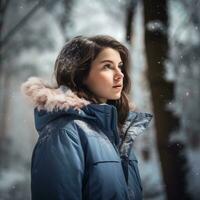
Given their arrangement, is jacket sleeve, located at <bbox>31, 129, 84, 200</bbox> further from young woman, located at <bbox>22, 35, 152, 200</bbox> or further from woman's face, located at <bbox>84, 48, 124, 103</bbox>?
woman's face, located at <bbox>84, 48, 124, 103</bbox>

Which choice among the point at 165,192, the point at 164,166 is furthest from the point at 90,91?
the point at 165,192

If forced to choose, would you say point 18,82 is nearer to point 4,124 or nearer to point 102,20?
point 4,124

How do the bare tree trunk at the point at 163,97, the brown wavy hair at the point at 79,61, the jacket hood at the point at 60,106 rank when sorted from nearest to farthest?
the jacket hood at the point at 60,106 → the brown wavy hair at the point at 79,61 → the bare tree trunk at the point at 163,97

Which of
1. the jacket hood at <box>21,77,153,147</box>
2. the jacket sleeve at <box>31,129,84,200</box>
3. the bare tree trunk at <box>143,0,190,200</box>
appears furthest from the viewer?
the bare tree trunk at <box>143,0,190,200</box>

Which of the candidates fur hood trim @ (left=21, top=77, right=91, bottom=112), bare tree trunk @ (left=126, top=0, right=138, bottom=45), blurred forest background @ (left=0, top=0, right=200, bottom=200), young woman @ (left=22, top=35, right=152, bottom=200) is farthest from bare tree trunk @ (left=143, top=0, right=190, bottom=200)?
fur hood trim @ (left=21, top=77, right=91, bottom=112)

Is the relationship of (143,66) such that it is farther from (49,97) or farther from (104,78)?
(49,97)

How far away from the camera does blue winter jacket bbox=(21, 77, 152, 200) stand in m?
1.11

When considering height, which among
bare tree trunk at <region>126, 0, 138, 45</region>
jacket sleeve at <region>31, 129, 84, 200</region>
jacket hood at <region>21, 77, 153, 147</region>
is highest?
bare tree trunk at <region>126, 0, 138, 45</region>

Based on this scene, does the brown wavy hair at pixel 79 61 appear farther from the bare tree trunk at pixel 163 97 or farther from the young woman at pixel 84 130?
the bare tree trunk at pixel 163 97

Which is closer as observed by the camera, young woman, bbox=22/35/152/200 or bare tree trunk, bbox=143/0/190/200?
young woman, bbox=22/35/152/200

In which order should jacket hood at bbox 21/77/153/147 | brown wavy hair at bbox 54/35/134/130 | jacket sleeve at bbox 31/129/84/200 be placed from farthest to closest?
1. brown wavy hair at bbox 54/35/134/130
2. jacket hood at bbox 21/77/153/147
3. jacket sleeve at bbox 31/129/84/200

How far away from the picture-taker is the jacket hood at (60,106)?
3.95 feet

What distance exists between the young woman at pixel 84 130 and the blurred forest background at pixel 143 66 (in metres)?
0.93

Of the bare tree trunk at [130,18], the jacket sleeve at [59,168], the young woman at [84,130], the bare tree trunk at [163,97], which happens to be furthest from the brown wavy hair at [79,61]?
the bare tree trunk at [130,18]
